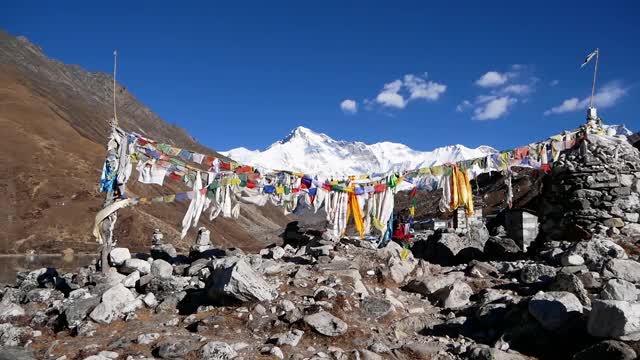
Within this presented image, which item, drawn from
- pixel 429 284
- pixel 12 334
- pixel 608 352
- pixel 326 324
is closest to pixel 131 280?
pixel 12 334

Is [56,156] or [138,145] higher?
[56,156]

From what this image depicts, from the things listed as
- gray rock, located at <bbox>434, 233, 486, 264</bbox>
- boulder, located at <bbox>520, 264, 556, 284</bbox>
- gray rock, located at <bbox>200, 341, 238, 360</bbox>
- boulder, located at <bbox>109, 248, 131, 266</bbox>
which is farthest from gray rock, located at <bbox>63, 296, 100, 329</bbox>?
gray rock, located at <bbox>434, 233, 486, 264</bbox>

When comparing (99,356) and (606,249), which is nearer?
(99,356)

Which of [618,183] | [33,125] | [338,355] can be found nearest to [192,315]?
[338,355]

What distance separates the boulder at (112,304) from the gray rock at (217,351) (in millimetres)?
2842

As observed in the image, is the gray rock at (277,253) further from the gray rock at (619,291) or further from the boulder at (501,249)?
the gray rock at (619,291)

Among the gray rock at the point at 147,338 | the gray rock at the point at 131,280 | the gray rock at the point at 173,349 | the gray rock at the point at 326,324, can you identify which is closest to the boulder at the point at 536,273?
the gray rock at the point at 326,324

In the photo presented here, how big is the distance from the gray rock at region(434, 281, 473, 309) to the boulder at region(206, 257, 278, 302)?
3632 millimetres

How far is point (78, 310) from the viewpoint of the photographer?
994 cm

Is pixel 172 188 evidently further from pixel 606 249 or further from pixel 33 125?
pixel 606 249

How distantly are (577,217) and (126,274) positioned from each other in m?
13.4

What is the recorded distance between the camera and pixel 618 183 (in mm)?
15164

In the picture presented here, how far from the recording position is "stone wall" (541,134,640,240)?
49.1 feet

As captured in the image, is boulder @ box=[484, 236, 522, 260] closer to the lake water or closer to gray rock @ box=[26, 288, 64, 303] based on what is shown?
gray rock @ box=[26, 288, 64, 303]
